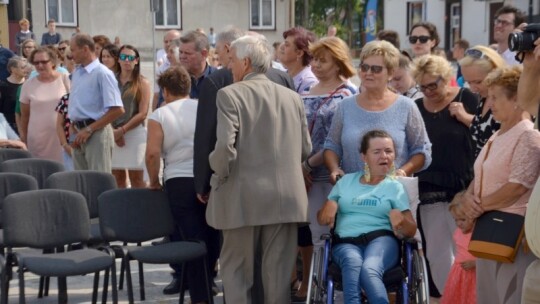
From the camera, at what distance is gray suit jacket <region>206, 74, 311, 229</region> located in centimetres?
538

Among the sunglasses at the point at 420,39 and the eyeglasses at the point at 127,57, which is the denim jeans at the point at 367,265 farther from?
the eyeglasses at the point at 127,57

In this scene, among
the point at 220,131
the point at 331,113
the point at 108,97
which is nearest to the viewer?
the point at 220,131

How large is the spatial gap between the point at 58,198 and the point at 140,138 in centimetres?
215

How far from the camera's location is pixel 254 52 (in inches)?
219

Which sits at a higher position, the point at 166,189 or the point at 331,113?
the point at 331,113

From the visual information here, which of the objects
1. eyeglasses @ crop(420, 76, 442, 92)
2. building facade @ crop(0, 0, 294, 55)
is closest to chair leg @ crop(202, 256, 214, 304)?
eyeglasses @ crop(420, 76, 442, 92)

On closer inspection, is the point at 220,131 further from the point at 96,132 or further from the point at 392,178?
the point at 96,132

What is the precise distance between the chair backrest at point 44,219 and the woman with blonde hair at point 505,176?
2.83m

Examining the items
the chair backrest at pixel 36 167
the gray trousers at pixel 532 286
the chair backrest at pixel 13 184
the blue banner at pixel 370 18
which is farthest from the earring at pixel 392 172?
the blue banner at pixel 370 18

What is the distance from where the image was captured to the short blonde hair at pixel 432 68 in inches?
238

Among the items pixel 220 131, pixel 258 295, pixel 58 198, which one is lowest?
pixel 258 295

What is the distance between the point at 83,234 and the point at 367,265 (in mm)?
2269

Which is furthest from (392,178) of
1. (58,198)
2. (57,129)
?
(57,129)

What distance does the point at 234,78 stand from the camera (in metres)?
5.68
